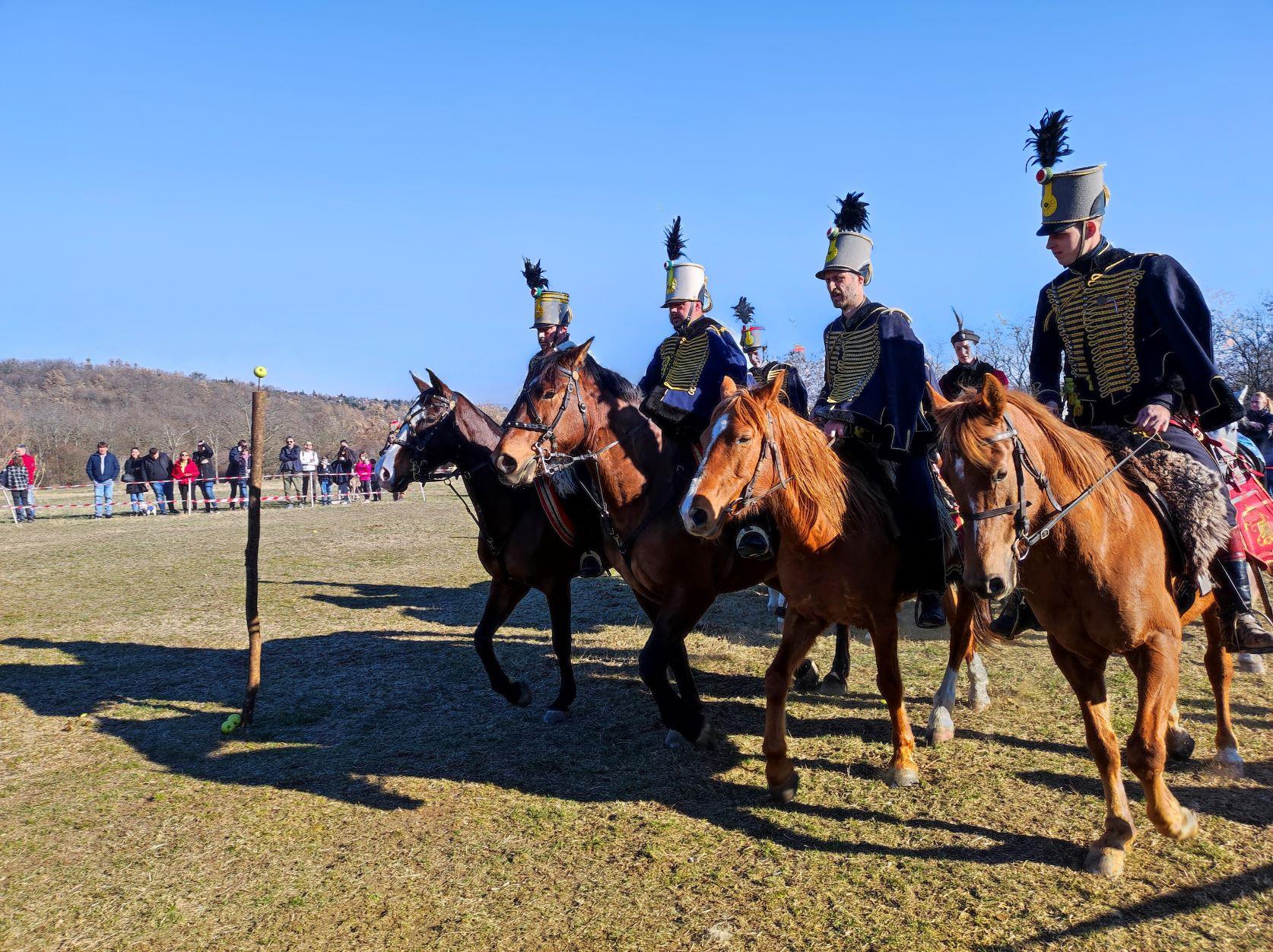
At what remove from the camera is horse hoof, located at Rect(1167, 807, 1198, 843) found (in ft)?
12.5

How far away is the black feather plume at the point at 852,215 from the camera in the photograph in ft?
19.0

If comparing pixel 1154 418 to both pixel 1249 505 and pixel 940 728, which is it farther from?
pixel 940 728

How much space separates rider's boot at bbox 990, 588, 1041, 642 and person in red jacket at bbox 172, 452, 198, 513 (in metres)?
26.5

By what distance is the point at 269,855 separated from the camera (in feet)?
14.0

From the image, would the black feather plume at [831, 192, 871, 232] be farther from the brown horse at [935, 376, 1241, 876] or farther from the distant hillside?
the distant hillside

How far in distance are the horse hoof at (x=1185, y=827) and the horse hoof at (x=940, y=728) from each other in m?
1.65

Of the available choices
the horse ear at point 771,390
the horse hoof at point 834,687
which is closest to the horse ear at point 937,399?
the horse ear at point 771,390

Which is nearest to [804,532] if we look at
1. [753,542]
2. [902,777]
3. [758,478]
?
[753,542]

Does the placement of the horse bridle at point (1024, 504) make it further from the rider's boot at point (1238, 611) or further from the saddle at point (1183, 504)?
the rider's boot at point (1238, 611)

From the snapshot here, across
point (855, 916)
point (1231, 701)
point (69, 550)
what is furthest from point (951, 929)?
point (69, 550)

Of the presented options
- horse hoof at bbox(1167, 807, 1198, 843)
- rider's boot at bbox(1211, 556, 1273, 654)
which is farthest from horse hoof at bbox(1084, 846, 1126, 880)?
rider's boot at bbox(1211, 556, 1273, 654)

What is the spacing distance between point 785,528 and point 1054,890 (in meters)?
2.12

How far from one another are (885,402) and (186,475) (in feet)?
86.0

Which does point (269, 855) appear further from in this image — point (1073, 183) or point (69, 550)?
point (69, 550)
